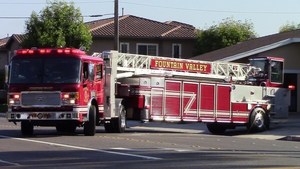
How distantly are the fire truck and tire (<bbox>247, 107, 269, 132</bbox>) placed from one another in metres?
0.04

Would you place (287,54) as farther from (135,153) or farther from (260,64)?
(135,153)

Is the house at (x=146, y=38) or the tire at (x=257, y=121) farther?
the house at (x=146, y=38)

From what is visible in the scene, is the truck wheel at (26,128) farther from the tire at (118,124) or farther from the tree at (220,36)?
the tree at (220,36)

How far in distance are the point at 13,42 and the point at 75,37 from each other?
754 inches

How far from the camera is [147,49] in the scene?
193ft

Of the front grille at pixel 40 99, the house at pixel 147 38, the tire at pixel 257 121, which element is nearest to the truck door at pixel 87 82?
the front grille at pixel 40 99

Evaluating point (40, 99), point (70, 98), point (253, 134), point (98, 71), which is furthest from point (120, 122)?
point (253, 134)

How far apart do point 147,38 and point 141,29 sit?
1943 mm

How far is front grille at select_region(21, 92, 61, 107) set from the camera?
21.2 meters

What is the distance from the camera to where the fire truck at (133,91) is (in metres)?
21.3

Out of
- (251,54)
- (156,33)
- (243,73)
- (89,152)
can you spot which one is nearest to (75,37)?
(156,33)

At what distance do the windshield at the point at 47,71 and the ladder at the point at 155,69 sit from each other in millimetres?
3156

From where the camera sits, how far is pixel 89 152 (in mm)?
16953

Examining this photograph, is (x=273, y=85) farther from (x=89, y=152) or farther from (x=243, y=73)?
(x=89, y=152)
